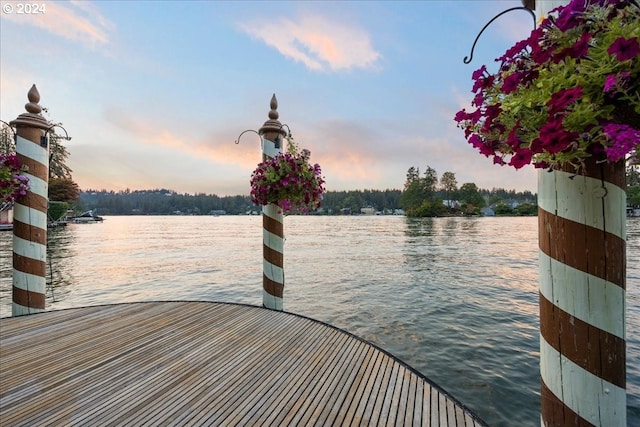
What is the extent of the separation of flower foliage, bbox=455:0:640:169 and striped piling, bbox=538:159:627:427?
219 millimetres

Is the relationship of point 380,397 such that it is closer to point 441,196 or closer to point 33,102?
point 33,102

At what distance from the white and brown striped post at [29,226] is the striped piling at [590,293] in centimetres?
573

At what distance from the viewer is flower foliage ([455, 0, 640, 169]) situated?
3.34 ft

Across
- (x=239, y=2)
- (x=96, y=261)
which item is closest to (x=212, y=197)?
(x=96, y=261)

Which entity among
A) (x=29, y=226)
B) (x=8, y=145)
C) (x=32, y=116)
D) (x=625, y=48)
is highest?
(x=32, y=116)

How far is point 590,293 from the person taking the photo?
140cm

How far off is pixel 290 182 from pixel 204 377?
2646 millimetres

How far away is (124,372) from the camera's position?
8.39ft

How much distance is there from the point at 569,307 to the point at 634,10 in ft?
3.87

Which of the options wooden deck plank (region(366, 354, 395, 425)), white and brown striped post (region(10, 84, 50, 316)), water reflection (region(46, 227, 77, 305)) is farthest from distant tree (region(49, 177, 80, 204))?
wooden deck plank (region(366, 354, 395, 425))

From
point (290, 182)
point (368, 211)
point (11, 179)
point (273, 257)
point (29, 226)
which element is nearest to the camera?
point (11, 179)

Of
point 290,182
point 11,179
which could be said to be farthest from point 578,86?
point 11,179

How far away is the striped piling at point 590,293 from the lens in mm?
1380

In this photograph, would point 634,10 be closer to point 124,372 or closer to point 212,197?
point 124,372
